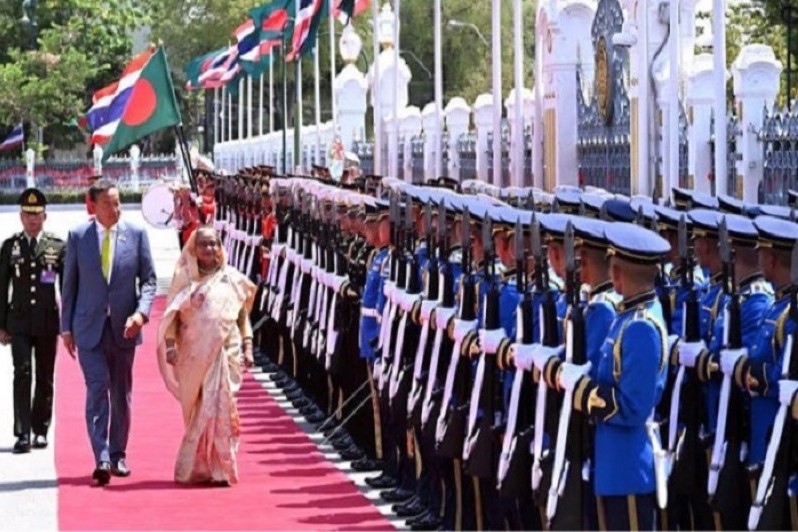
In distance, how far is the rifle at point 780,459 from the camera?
8.80 m

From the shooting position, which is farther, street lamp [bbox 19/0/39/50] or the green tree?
street lamp [bbox 19/0/39/50]

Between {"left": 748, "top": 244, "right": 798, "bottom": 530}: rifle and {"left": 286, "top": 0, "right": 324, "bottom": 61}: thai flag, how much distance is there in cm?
2529

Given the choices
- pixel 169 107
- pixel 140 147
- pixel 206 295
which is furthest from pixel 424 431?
pixel 140 147

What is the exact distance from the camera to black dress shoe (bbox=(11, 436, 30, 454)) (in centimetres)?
1498

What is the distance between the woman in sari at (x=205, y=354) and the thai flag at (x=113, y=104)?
25.3ft

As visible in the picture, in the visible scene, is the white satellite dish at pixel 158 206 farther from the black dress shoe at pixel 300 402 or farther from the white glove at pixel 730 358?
the white glove at pixel 730 358

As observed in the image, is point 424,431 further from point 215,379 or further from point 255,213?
point 255,213

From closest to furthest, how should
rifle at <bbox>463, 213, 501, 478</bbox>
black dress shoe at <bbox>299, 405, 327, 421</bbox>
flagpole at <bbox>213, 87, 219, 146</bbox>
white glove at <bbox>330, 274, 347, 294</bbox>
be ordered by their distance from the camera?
rifle at <bbox>463, 213, 501, 478</bbox> → white glove at <bbox>330, 274, 347, 294</bbox> → black dress shoe at <bbox>299, 405, 327, 421</bbox> → flagpole at <bbox>213, 87, 219, 146</bbox>

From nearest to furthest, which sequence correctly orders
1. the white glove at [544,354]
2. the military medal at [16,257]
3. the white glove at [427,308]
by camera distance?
the white glove at [544,354] < the white glove at [427,308] < the military medal at [16,257]

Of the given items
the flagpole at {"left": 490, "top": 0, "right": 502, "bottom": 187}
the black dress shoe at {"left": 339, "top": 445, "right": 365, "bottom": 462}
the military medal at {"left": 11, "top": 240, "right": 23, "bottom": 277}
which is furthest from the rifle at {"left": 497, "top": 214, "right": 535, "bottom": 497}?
the flagpole at {"left": 490, "top": 0, "right": 502, "bottom": 187}

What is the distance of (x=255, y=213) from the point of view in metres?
23.7

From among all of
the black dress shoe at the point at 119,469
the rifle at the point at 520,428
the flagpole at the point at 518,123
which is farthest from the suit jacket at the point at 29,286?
the flagpole at the point at 518,123

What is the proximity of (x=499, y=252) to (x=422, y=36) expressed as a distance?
222ft

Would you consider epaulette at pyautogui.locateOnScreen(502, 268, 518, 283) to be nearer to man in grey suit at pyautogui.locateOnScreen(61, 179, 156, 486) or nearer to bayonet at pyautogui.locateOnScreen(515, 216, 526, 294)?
bayonet at pyautogui.locateOnScreen(515, 216, 526, 294)
